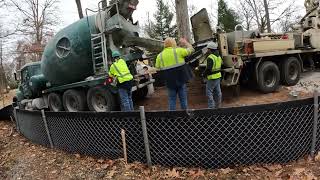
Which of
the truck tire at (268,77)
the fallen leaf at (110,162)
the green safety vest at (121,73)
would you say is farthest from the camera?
the truck tire at (268,77)

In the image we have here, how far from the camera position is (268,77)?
10.1 meters

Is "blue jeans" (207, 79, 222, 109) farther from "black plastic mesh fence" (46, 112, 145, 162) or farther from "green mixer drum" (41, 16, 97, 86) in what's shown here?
"green mixer drum" (41, 16, 97, 86)

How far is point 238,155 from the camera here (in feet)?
16.1

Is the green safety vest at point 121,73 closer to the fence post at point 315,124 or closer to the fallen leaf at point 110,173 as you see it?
the fallen leaf at point 110,173

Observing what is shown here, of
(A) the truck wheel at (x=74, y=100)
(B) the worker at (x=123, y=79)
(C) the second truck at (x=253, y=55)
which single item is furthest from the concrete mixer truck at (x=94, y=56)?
(C) the second truck at (x=253, y=55)

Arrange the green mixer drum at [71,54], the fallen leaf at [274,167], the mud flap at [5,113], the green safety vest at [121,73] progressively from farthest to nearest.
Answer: the mud flap at [5,113] → the green mixer drum at [71,54] → the green safety vest at [121,73] → the fallen leaf at [274,167]

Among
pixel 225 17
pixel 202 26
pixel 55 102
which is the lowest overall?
pixel 55 102

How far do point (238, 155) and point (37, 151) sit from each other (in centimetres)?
405

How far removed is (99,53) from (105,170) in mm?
4787

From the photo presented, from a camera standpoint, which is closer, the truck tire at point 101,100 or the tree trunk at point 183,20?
the truck tire at point 101,100

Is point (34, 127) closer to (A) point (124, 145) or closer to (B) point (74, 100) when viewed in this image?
(B) point (74, 100)

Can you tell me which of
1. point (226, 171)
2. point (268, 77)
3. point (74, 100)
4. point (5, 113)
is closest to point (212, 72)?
point (268, 77)

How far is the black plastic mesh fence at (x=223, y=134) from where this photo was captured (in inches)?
189

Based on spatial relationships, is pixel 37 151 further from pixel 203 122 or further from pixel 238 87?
pixel 238 87
